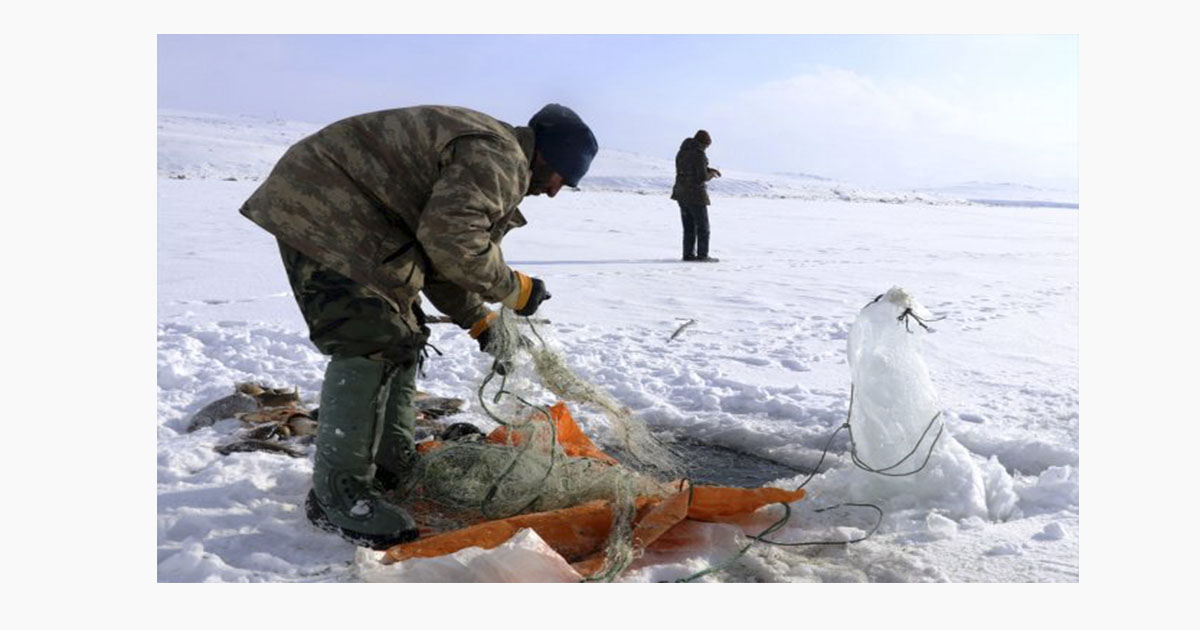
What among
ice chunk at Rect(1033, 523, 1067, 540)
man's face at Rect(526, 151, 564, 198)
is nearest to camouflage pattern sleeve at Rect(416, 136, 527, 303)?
man's face at Rect(526, 151, 564, 198)

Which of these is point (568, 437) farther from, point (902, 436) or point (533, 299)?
point (902, 436)

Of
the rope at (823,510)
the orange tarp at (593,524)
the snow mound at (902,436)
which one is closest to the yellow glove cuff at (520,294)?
the orange tarp at (593,524)

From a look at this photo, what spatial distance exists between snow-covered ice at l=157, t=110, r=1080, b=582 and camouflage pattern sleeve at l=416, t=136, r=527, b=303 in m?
0.81

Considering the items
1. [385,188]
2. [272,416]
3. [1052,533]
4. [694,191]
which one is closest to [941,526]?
[1052,533]

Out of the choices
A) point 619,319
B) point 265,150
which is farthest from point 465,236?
point 265,150

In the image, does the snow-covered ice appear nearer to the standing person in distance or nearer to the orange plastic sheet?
the orange plastic sheet

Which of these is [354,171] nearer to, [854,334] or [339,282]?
[339,282]

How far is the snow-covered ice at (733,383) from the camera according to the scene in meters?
2.71

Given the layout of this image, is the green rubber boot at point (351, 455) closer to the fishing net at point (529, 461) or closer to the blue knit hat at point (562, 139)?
the fishing net at point (529, 461)

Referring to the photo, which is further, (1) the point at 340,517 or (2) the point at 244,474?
(2) the point at 244,474

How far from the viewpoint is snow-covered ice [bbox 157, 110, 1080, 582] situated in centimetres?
271

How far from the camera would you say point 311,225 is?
9.00 ft

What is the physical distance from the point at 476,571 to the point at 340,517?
572mm

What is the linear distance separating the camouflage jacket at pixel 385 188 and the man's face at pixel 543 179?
0.44ft
